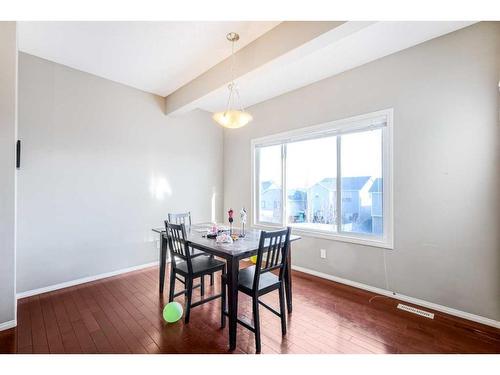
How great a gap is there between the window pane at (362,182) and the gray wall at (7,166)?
3.55m

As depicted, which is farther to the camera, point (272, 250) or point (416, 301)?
point (416, 301)

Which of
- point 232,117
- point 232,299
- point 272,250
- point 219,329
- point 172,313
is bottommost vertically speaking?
point 219,329

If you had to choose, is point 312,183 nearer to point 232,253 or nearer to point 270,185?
point 270,185

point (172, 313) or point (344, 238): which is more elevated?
point (344, 238)

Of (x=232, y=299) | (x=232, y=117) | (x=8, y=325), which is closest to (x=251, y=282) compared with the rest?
(x=232, y=299)

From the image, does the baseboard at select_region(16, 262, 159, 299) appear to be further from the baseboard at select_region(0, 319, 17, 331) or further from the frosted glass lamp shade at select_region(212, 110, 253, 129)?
the frosted glass lamp shade at select_region(212, 110, 253, 129)

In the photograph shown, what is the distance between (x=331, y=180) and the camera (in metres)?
3.39

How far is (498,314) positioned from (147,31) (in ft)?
13.7

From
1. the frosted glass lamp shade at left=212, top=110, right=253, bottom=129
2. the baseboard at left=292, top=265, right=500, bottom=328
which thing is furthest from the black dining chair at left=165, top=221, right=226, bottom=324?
the baseboard at left=292, top=265, right=500, bottom=328

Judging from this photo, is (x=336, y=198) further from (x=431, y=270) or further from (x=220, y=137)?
(x=220, y=137)

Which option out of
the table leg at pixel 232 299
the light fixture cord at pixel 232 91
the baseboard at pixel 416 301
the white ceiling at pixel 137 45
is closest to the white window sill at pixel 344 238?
the baseboard at pixel 416 301

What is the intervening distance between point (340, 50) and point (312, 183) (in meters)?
1.76

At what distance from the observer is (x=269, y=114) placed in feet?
13.3
